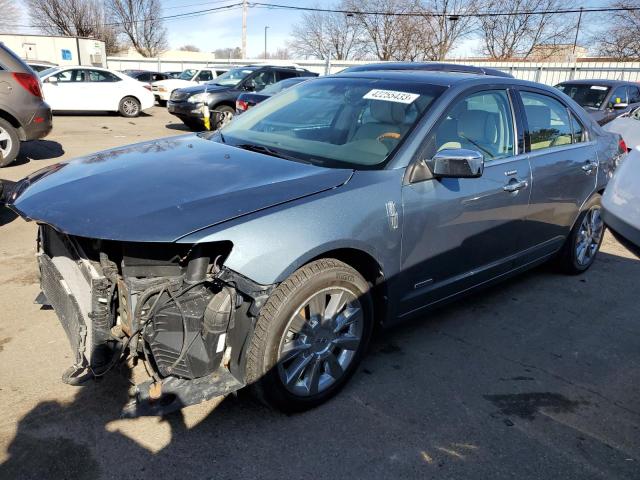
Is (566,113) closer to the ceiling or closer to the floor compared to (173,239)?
closer to the ceiling

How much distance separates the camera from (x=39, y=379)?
114 inches

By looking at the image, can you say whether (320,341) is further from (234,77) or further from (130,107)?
(130,107)

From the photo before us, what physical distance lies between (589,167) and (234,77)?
1188 centimetres

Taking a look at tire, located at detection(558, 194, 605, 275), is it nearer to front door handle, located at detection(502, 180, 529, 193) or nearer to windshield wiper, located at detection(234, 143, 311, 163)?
front door handle, located at detection(502, 180, 529, 193)

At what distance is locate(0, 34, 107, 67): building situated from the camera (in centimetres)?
3142

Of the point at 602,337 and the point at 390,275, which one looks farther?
the point at 602,337

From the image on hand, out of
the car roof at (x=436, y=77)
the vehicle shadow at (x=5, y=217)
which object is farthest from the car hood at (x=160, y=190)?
the vehicle shadow at (x=5, y=217)

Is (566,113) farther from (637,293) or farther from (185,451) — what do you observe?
(185,451)

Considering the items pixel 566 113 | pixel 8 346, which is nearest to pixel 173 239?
pixel 8 346

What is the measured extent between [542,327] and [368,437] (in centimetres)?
196

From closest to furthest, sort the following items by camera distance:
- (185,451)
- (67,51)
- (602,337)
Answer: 1. (185,451)
2. (602,337)
3. (67,51)

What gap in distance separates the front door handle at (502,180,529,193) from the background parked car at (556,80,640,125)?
30.1ft

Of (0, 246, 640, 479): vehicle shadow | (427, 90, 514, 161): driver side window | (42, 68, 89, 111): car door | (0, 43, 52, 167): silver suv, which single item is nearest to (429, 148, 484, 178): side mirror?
(427, 90, 514, 161): driver side window

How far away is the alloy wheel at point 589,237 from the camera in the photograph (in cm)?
479
